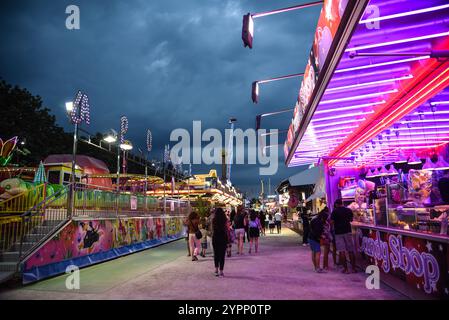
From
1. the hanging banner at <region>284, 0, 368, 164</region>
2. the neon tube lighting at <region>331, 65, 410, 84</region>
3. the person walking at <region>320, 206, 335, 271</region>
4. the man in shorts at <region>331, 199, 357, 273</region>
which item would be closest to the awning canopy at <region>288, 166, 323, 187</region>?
the person walking at <region>320, 206, 335, 271</region>

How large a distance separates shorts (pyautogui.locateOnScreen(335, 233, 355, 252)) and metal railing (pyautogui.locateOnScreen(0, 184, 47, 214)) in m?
9.14

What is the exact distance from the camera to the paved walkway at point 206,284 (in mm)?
6262

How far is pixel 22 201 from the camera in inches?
445

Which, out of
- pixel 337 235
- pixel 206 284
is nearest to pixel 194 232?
pixel 206 284

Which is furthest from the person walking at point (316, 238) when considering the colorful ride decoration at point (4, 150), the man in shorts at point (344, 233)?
the colorful ride decoration at point (4, 150)

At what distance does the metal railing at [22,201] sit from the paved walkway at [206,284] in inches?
137

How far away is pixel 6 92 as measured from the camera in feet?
101

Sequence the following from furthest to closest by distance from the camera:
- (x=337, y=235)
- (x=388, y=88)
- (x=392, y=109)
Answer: (x=337, y=235) < (x=392, y=109) < (x=388, y=88)

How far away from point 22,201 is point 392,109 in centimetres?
1163

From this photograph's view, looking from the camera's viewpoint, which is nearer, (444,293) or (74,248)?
(444,293)

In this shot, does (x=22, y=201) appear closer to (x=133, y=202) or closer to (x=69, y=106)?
(x=69, y=106)
